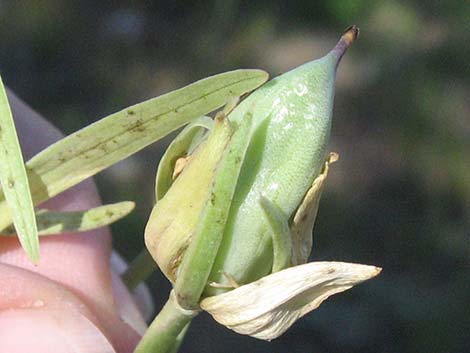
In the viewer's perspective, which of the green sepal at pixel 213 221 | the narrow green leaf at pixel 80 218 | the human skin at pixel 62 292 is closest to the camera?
the green sepal at pixel 213 221

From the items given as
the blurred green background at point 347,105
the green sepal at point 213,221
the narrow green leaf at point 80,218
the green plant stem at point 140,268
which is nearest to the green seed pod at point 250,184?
the green sepal at point 213,221

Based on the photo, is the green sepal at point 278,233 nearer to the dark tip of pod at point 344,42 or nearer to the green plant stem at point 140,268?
the dark tip of pod at point 344,42

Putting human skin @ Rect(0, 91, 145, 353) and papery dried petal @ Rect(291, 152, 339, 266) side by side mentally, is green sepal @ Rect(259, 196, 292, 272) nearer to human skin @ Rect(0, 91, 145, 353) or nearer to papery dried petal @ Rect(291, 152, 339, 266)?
papery dried petal @ Rect(291, 152, 339, 266)

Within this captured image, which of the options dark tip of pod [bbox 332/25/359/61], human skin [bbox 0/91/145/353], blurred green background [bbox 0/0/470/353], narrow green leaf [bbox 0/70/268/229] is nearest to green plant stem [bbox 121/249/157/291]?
human skin [bbox 0/91/145/353]

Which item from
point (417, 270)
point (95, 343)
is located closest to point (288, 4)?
point (417, 270)

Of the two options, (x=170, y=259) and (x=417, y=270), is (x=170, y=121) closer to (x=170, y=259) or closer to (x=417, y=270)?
(x=170, y=259)

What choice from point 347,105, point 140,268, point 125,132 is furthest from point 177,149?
point 347,105
